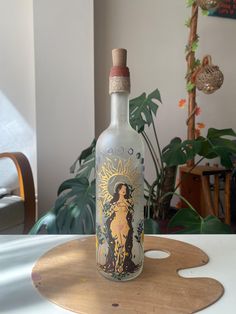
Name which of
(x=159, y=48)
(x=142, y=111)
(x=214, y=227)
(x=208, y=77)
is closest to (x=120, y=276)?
(x=214, y=227)

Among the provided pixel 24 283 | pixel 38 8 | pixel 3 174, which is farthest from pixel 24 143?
pixel 24 283

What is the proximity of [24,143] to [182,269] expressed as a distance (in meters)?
1.89

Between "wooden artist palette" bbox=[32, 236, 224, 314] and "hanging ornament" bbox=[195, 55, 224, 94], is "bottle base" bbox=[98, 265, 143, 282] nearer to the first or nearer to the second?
"wooden artist palette" bbox=[32, 236, 224, 314]

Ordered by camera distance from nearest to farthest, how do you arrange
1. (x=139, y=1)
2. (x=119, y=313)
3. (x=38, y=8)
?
1. (x=119, y=313)
2. (x=38, y=8)
3. (x=139, y=1)

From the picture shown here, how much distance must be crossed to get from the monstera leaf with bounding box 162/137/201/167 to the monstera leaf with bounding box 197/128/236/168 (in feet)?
0.19

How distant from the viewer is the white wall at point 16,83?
2.11 meters

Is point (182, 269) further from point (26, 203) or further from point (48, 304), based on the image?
point (26, 203)

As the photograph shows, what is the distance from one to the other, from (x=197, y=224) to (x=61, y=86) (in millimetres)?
1514

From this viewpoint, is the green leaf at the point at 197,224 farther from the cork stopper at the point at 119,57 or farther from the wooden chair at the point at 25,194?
the wooden chair at the point at 25,194

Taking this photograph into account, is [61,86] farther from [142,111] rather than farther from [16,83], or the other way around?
[142,111]

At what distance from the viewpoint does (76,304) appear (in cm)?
39

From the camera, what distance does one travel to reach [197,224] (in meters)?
0.87

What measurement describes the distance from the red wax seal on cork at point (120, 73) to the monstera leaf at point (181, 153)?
0.84m

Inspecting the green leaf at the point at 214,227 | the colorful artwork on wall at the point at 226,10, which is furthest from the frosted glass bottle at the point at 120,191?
the colorful artwork on wall at the point at 226,10
